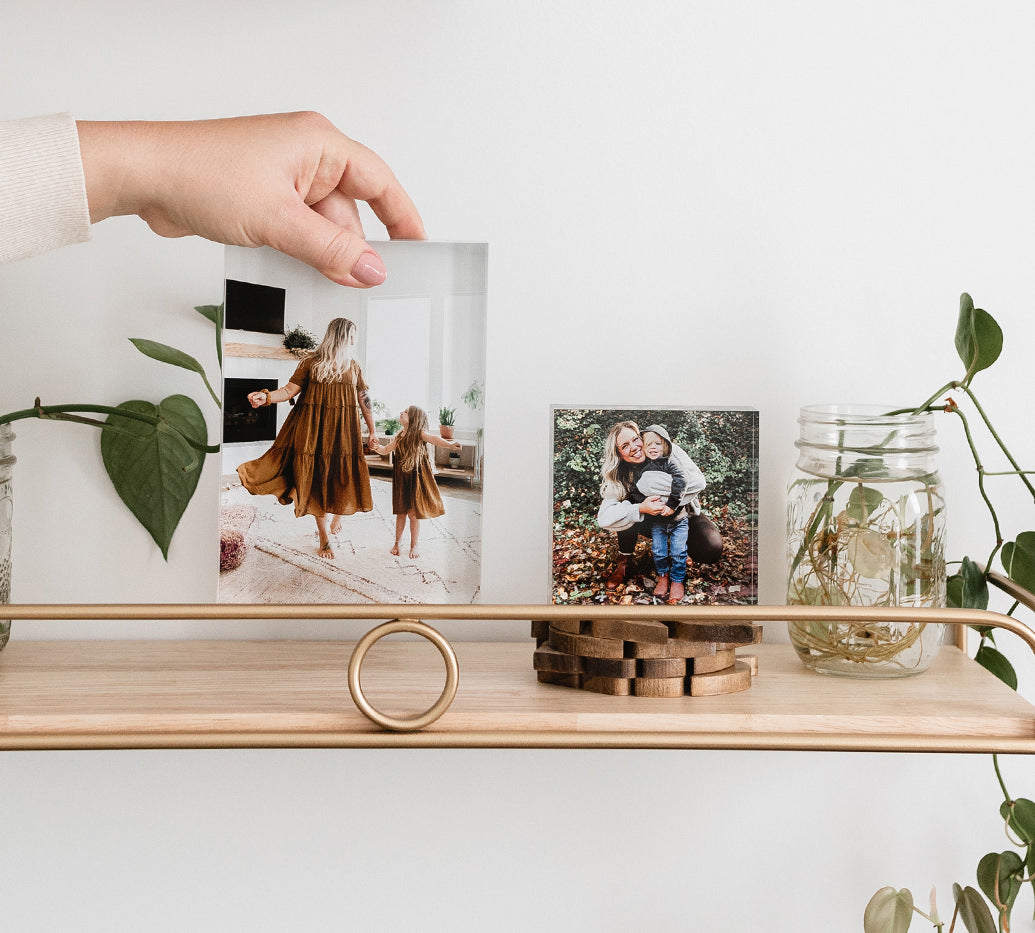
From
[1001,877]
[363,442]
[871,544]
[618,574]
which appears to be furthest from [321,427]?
[1001,877]

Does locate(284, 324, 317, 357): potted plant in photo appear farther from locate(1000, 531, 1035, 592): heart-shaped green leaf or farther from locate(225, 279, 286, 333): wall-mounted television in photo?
locate(1000, 531, 1035, 592): heart-shaped green leaf

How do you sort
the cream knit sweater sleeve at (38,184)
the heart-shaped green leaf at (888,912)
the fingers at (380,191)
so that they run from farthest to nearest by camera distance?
the heart-shaped green leaf at (888,912), the fingers at (380,191), the cream knit sweater sleeve at (38,184)

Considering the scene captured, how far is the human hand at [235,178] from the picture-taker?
1.74 feet

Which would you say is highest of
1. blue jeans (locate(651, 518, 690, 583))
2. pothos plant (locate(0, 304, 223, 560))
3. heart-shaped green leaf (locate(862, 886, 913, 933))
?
pothos plant (locate(0, 304, 223, 560))

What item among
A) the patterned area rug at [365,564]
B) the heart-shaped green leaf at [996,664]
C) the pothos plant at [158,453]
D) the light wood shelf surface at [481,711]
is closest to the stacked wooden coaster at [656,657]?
the light wood shelf surface at [481,711]

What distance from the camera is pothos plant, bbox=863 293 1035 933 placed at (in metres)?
0.66

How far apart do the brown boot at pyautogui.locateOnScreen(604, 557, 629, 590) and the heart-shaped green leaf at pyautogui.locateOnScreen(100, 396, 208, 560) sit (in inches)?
13.6

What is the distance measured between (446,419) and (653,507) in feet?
0.52

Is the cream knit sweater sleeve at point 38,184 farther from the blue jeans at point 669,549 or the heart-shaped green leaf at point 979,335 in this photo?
the heart-shaped green leaf at point 979,335

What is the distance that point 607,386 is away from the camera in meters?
0.76

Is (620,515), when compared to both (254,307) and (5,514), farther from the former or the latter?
(5,514)

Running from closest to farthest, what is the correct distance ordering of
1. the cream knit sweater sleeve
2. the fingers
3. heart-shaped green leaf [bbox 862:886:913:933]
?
1. the cream knit sweater sleeve
2. the fingers
3. heart-shaped green leaf [bbox 862:886:913:933]

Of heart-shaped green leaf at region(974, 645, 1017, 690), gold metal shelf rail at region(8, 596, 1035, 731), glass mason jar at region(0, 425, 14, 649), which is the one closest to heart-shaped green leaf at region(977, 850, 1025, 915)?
heart-shaped green leaf at region(974, 645, 1017, 690)

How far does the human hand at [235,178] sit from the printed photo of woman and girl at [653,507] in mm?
197
